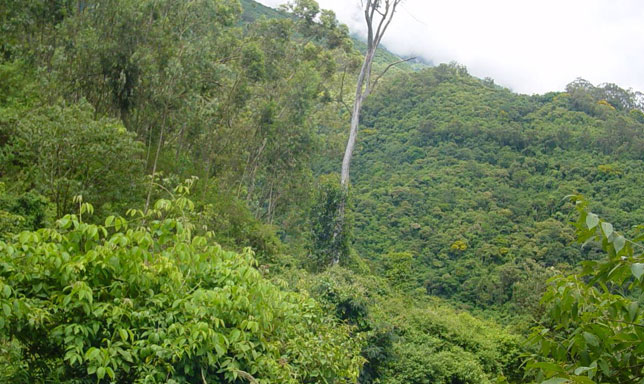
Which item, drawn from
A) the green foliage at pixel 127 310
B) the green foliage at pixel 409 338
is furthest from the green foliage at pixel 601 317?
the green foliage at pixel 409 338

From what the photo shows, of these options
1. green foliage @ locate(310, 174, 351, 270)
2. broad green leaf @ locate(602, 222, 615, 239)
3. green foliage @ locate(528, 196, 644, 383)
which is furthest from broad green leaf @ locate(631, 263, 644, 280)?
green foliage @ locate(310, 174, 351, 270)

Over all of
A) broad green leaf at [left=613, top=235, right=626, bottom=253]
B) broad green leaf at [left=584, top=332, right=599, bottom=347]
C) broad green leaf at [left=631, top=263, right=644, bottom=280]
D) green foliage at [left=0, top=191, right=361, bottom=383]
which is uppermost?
broad green leaf at [left=613, top=235, right=626, bottom=253]

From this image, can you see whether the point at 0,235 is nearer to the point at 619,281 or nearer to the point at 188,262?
the point at 188,262

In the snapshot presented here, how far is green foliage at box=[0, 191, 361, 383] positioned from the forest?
2 cm

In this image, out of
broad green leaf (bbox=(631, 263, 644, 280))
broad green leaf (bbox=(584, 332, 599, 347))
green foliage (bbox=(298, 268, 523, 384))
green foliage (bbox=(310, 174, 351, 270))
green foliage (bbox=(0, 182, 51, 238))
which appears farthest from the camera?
green foliage (bbox=(310, 174, 351, 270))

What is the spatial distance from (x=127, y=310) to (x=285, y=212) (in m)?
20.9

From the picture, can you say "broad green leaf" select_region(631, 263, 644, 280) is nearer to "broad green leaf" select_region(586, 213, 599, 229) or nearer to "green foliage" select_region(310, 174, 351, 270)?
"broad green leaf" select_region(586, 213, 599, 229)

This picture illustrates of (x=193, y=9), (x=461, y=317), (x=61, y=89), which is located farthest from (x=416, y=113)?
(x=61, y=89)

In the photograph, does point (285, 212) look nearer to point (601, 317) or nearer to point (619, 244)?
point (601, 317)

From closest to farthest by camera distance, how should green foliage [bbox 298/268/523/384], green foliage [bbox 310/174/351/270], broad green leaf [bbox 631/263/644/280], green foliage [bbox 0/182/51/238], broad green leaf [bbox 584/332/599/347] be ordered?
broad green leaf [bbox 631/263/644/280] → broad green leaf [bbox 584/332/599/347] → green foliage [bbox 0/182/51/238] → green foliage [bbox 298/268/523/384] → green foliage [bbox 310/174/351/270]

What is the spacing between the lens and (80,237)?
3328mm

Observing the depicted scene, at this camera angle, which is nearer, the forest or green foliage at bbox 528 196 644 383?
green foliage at bbox 528 196 644 383

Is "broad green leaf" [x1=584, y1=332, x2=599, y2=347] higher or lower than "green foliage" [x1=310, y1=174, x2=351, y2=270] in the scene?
higher

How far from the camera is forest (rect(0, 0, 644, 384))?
121 inches
